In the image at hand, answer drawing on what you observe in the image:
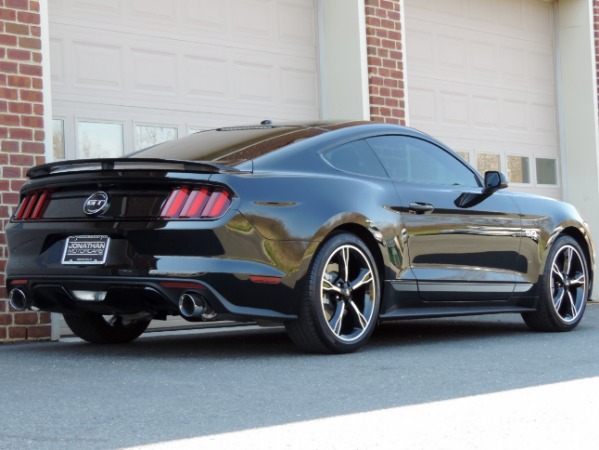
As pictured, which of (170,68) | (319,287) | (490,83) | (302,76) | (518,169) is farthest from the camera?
(518,169)

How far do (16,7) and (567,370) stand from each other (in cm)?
474

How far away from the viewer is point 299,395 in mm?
5121

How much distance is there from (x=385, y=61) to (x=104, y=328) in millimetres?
5038

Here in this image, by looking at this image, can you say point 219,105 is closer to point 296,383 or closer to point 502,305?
point 502,305

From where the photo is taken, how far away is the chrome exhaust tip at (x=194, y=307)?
20.4 feet

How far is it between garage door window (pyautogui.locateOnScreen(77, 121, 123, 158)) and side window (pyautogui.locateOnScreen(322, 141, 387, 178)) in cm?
290

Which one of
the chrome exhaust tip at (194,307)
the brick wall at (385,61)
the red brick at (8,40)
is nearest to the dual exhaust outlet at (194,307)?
the chrome exhaust tip at (194,307)

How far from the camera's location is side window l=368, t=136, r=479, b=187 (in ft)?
24.6

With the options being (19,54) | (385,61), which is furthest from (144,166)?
(385,61)

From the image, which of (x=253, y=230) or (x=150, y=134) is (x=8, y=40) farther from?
(x=253, y=230)

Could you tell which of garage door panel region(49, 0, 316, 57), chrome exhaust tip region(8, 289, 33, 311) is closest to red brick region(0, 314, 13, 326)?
chrome exhaust tip region(8, 289, 33, 311)

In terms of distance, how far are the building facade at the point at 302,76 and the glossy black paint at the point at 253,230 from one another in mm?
1665

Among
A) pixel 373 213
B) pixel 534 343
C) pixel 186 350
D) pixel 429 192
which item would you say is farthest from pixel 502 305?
pixel 186 350

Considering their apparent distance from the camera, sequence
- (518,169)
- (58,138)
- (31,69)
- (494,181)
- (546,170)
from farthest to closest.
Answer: (546,170)
(518,169)
(58,138)
(31,69)
(494,181)
